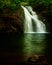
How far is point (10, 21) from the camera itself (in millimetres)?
30938

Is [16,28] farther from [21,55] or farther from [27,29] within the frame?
[21,55]

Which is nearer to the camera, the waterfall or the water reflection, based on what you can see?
the water reflection

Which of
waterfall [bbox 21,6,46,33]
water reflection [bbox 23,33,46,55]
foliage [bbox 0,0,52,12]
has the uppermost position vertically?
foliage [bbox 0,0,52,12]

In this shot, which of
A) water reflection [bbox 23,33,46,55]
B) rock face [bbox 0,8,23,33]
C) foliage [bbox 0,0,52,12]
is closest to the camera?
water reflection [bbox 23,33,46,55]

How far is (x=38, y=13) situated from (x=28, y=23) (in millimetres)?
1655

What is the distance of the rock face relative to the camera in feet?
100

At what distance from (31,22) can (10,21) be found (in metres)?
2.79

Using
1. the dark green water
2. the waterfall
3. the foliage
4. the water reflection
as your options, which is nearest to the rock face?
the foliage

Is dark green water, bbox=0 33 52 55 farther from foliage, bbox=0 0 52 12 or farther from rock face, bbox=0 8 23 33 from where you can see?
foliage, bbox=0 0 52 12

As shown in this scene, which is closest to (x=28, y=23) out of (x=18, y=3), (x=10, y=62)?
(x=18, y=3)

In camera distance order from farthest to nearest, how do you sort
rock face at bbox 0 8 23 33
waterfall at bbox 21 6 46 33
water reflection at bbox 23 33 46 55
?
waterfall at bbox 21 6 46 33 < rock face at bbox 0 8 23 33 < water reflection at bbox 23 33 46 55

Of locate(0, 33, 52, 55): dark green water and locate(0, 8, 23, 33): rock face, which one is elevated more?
locate(0, 8, 23, 33): rock face

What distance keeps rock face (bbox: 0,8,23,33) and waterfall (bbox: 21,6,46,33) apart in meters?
1.23

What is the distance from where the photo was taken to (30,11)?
3341 cm
